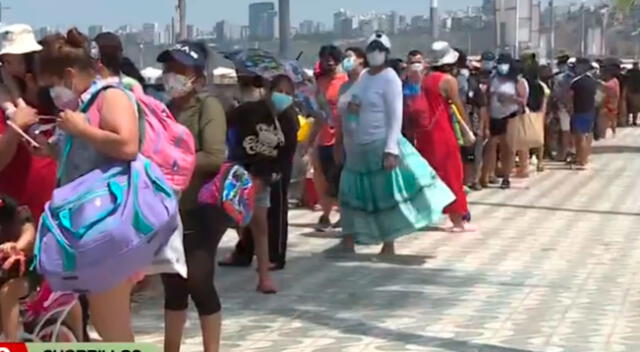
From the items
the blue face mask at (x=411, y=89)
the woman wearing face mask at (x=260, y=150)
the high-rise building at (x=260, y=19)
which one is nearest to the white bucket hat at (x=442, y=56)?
the blue face mask at (x=411, y=89)

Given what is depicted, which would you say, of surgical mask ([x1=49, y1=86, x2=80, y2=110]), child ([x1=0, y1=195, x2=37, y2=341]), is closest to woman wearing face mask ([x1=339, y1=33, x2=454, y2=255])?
child ([x1=0, y1=195, x2=37, y2=341])

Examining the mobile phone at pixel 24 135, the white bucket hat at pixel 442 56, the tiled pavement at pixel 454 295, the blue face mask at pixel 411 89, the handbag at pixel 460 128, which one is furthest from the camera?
the handbag at pixel 460 128

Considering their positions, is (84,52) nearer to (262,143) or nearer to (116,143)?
(116,143)

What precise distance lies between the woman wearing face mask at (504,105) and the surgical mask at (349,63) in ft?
17.1

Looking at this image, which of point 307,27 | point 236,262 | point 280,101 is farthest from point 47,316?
point 307,27

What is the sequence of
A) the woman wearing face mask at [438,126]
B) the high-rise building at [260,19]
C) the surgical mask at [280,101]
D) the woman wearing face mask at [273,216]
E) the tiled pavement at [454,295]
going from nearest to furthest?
the tiled pavement at [454,295] → the woman wearing face mask at [273,216] → the surgical mask at [280,101] → the woman wearing face mask at [438,126] → the high-rise building at [260,19]

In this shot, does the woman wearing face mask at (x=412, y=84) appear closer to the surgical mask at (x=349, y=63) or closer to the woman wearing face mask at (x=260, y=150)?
the surgical mask at (x=349, y=63)

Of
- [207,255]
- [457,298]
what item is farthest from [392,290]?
[207,255]

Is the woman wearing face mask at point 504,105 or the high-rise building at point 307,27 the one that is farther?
the high-rise building at point 307,27

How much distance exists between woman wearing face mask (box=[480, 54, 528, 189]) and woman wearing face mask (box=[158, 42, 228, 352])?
992cm

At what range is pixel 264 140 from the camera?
848 centimetres

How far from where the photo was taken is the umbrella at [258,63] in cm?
843

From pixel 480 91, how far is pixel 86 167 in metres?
11.3

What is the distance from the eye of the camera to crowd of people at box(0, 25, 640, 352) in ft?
16.4
